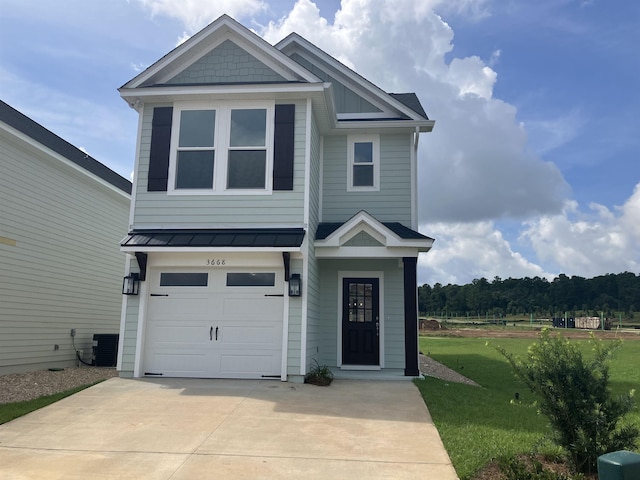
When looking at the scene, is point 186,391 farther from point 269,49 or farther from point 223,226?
point 269,49

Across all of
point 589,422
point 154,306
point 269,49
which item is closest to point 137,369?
point 154,306

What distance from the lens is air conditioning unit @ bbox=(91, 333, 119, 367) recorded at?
12266 millimetres

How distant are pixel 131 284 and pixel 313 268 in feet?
12.0

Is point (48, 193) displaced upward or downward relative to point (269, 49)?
downward

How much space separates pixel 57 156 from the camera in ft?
39.0

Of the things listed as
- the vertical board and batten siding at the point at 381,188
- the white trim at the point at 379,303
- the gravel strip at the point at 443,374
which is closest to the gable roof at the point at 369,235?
the white trim at the point at 379,303

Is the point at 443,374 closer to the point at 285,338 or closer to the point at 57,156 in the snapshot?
the point at 285,338

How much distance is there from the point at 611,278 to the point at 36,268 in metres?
84.2

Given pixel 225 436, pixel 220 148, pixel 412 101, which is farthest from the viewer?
pixel 412 101

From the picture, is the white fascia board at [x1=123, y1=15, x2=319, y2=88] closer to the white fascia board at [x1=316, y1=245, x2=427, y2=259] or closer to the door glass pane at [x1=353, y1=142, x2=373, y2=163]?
the door glass pane at [x1=353, y1=142, x2=373, y2=163]

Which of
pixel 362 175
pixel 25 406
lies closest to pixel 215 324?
pixel 25 406

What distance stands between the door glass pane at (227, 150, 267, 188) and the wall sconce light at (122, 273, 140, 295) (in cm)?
256

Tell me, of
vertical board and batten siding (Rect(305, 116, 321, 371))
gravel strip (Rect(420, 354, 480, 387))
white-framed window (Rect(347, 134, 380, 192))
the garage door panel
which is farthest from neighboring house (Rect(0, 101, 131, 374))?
gravel strip (Rect(420, 354, 480, 387))

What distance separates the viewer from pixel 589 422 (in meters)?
4.34
